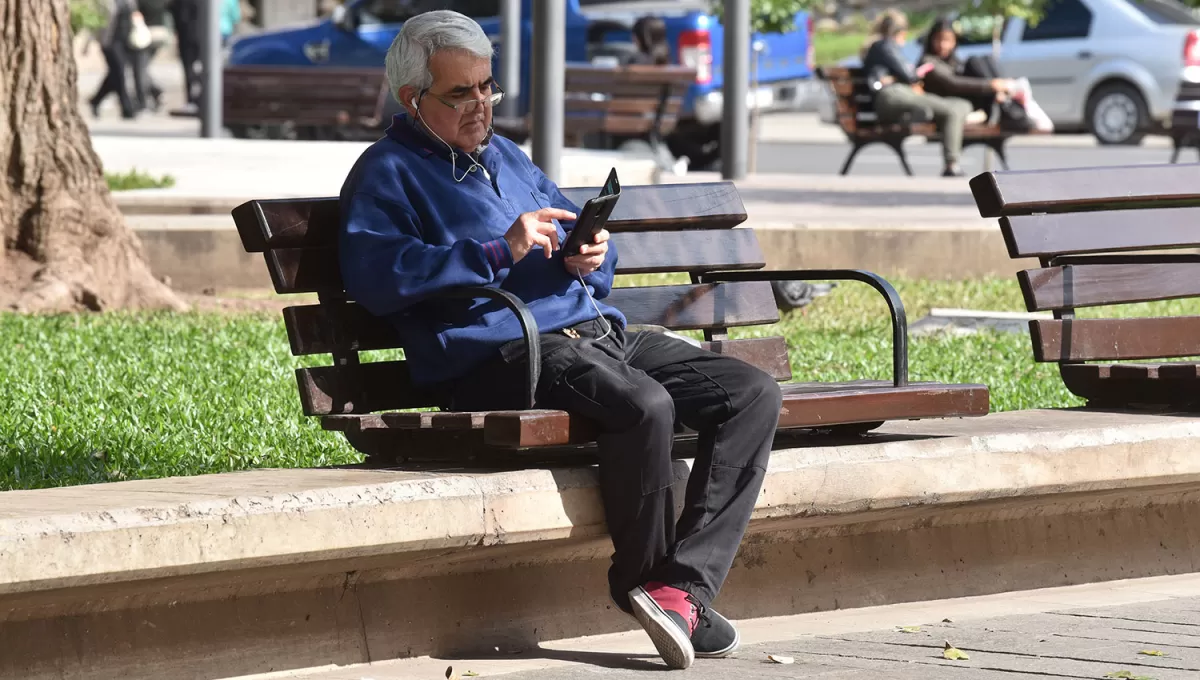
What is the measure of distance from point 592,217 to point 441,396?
576 millimetres

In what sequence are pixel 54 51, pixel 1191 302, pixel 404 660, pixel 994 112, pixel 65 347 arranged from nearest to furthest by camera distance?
pixel 404 660
pixel 65 347
pixel 54 51
pixel 1191 302
pixel 994 112

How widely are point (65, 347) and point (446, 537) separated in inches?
153

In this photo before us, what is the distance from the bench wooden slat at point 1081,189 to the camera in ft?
19.0

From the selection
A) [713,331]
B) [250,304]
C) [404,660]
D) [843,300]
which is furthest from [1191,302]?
[404,660]

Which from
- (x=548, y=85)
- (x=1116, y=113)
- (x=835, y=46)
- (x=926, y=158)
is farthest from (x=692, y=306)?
(x=835, y=46)

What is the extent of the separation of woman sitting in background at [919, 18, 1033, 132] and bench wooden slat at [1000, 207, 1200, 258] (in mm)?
12514

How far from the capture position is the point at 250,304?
961 centimetres

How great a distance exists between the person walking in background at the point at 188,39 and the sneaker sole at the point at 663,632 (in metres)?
24.8

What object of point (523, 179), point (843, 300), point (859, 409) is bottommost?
point (843, 300)

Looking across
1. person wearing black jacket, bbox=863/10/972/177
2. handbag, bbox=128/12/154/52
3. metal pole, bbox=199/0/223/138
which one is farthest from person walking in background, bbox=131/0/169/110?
person wearing black jacket, bbox=863/10/972/177

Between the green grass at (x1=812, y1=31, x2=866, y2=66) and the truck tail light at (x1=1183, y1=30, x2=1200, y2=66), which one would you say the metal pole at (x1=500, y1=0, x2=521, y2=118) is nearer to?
the truck tail light at (x1=1183, y1=30, x2=1200, y2=66)

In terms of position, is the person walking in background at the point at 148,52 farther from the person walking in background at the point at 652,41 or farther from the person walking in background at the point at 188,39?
the person walking in background at the point at 652,41

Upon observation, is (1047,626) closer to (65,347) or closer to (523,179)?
(523,179)

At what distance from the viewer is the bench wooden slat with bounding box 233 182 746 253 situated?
4766 millimetres
